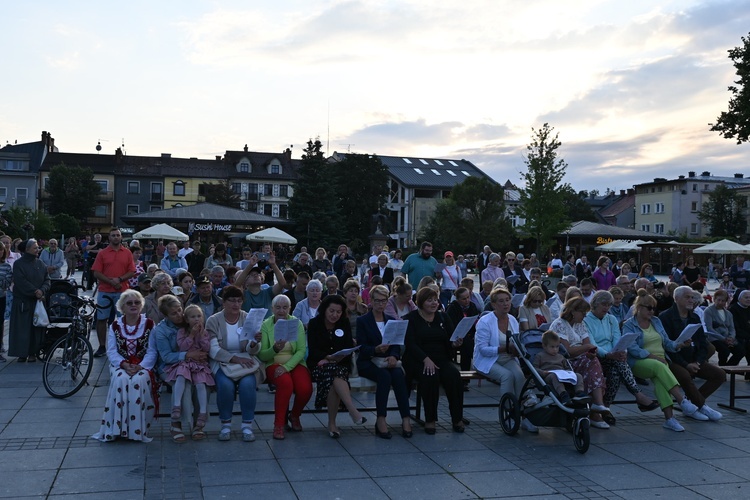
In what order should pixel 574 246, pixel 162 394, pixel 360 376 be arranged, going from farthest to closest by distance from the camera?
pixel 574 246 < pixel 162 394 < pixel 360 376

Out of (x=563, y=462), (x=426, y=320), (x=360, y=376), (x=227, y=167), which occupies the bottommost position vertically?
(x=563, y=462)

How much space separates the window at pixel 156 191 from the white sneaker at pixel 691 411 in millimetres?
89166

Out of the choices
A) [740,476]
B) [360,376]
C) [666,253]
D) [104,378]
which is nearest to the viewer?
[740,476]

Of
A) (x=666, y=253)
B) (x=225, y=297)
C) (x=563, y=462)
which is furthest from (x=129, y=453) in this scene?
(x=666, y=253)

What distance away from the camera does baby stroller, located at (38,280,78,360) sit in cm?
1073

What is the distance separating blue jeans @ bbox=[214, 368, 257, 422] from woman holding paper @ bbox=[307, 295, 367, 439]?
2.39 ft

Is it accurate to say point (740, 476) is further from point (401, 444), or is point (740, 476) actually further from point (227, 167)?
point (227, 167)

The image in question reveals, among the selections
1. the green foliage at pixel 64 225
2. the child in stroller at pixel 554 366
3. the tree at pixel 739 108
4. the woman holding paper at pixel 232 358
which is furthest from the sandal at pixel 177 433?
the green foliage at pixel 64 225

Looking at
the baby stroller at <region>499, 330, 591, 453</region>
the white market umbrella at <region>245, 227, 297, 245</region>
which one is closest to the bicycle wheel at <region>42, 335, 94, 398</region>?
the baby stroller at <region>499, 330, 591, 453</region>

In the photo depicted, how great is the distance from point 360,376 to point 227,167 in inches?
3509

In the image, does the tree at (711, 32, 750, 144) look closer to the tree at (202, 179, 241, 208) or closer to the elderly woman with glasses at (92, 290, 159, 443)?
the elderly woman with glasses at (92, 290, 159, 443)

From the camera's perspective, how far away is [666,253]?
171ft

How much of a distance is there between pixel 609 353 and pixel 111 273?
7.42m

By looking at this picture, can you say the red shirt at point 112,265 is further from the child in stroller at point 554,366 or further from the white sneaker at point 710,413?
the white sneaker at point 710,413
